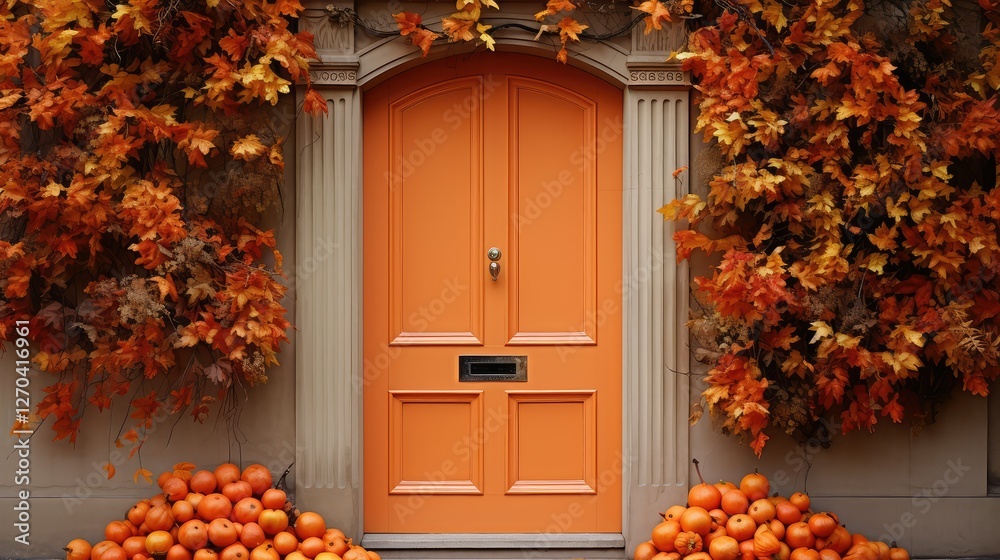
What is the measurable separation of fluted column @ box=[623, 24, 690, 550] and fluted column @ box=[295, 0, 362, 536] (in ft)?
5.46

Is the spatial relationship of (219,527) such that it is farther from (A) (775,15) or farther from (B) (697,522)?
(A) (775,15)

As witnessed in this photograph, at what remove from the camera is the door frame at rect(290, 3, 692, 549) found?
5.02m

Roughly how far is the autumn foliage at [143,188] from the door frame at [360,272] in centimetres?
25

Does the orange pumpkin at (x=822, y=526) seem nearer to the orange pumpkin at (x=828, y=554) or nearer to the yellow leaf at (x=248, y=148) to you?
the orange pumpkin at (x=828, y=554)

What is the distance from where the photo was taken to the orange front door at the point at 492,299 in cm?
523

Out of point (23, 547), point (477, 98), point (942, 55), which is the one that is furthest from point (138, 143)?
point (942, 55)

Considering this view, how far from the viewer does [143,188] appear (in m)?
4.66

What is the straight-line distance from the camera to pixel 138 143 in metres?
4.64

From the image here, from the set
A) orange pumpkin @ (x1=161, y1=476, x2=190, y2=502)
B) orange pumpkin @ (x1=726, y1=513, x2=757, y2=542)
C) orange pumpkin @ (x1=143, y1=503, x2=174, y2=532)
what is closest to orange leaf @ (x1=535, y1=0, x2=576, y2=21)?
orange pumpkin @ (x1=726, y1=513, x2=757, y2=542)

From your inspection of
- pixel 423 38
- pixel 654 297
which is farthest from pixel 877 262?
pixel 423 38

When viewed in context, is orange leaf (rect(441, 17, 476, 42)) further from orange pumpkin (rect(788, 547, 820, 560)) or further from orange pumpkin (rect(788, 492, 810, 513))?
orange pumpkin (rect(788, 547, 820, 560))

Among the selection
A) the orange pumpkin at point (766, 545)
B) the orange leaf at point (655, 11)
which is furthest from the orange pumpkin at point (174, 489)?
the orange leaf at point (655, 11)

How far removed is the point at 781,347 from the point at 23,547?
4675mm

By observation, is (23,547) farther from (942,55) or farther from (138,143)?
(942,55)
